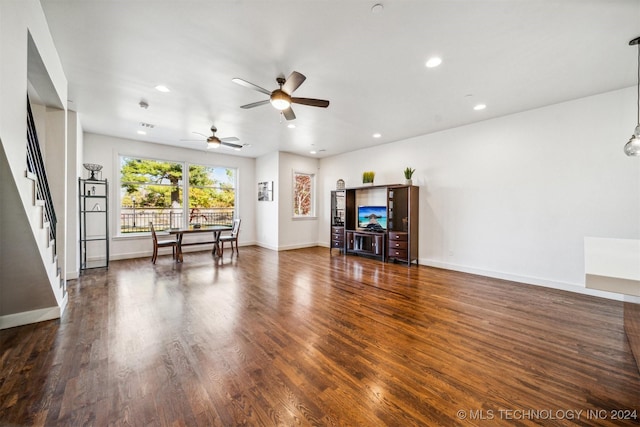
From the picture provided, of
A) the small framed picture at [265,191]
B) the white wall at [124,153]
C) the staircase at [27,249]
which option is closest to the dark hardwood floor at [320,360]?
the staircase at [27,249]

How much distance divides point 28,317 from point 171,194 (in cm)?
448

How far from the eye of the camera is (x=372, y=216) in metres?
6.42

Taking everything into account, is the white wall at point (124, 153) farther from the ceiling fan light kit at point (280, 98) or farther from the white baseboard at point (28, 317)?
the ceiling fan light kit at point (280, 98)

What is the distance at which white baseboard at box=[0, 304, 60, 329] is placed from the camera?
254 centimetres

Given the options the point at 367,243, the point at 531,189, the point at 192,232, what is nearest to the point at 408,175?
the point at 367,243

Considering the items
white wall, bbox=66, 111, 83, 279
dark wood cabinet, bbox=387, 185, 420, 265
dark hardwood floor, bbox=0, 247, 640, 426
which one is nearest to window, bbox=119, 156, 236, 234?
white wall, bbox=66, 111, 83, 279

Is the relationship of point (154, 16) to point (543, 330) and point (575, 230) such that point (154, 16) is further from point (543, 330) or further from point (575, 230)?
point (575, 230)

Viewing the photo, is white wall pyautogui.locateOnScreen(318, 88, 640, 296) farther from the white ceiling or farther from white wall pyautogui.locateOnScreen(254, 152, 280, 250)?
white wall pyautogui.locateOnScreen(254, 152, 280, 250)

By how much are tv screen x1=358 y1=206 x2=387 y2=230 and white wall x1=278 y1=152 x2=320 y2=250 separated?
160 cm

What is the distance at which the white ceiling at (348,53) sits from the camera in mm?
2098

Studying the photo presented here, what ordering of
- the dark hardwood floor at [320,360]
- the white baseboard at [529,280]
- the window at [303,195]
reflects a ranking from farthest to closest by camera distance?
the window at [303,195], the white baseboard at [529,280], the dark hardwood floor at [320,360]

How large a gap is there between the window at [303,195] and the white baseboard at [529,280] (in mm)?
3946

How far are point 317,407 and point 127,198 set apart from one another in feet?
22.6

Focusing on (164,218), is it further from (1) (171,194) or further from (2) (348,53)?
(2) (348,53)
